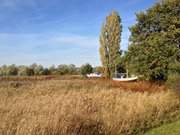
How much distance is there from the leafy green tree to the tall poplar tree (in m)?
16.9

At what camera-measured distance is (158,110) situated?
10430 mm

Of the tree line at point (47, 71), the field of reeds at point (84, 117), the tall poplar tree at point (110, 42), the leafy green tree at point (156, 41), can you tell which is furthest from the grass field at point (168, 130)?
the tree line at point (47, 71)

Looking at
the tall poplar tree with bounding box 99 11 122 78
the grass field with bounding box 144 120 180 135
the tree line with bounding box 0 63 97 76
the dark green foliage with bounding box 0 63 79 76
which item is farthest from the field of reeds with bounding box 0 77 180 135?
the dark green foliage with bounding box 0 63 79 76

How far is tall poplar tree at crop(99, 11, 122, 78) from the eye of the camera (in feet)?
130

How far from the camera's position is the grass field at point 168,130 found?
26.2ft

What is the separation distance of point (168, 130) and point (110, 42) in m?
32.6

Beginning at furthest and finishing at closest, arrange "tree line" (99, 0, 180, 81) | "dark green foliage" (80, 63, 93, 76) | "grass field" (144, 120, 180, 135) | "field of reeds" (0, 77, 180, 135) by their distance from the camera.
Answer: "dark green foliage" (80, 63, 93, 76), "tree line" (99, 0, 180, 81), "grass field" (144, 120, 180, 135), "field of reeds" (0, 77, 180, 135)

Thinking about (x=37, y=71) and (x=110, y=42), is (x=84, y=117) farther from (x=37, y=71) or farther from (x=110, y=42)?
(x=37, y=71)

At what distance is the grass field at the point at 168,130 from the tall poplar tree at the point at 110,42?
30035mm

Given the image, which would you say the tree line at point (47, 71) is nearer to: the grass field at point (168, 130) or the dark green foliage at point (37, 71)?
the dark green foliage at point (37, 71)

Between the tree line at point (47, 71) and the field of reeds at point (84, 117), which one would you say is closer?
the field of reeds at point (84, 117)

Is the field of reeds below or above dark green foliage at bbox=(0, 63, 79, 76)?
below

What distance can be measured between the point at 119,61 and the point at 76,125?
18117 millimetres

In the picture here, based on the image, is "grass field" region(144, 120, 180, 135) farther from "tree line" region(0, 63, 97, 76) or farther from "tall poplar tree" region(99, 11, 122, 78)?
"tree line" region(0, 63, 97, 76)
